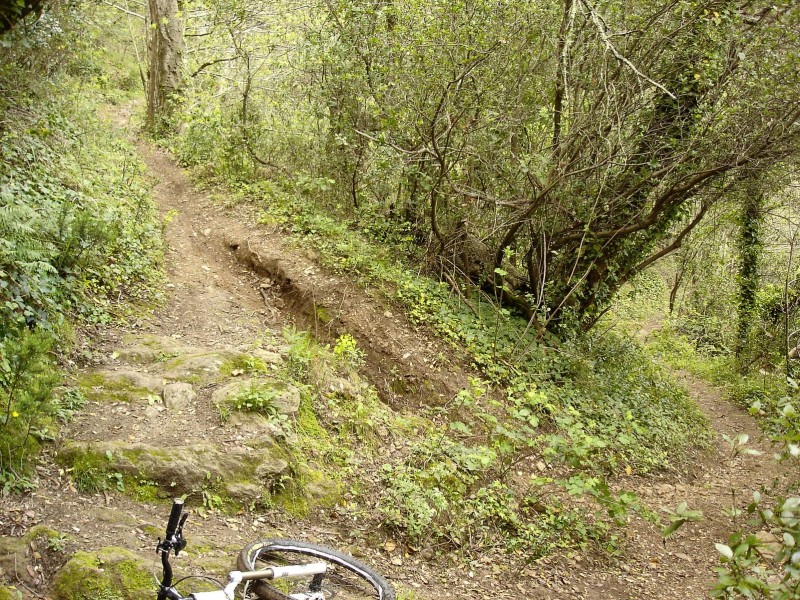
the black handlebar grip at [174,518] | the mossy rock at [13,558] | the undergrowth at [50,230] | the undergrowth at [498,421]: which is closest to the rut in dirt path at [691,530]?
the undergrowth at [498,421]

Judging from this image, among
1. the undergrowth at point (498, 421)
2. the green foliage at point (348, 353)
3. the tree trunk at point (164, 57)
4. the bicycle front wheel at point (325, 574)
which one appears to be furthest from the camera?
the tree trunk at point (164, 57)

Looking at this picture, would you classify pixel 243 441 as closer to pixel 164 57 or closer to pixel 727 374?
pixel 164 57

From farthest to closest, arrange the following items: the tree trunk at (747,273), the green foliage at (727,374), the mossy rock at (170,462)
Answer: the tree trunk at (747,273) < the green foliage at (727,374) < the mossy rock at (170,462)

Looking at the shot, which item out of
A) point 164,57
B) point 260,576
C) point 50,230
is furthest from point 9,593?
point 164,57

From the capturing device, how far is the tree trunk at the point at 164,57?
16203 millimetres

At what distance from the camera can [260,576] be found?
3.34 metres

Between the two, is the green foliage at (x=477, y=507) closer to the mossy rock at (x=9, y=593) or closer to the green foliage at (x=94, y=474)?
the green foliage at (x=94, y=474)

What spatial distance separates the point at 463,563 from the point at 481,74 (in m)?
7.21

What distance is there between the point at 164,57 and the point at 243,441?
1392cm

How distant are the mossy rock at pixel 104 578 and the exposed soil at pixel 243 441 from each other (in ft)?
0.51

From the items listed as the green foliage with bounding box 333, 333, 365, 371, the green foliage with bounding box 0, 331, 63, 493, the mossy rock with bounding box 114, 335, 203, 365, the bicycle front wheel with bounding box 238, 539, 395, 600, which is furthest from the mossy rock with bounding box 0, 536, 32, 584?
the green foliage with bounding box 333, 333, 365, 371

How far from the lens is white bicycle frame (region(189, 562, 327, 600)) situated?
3.05 meters

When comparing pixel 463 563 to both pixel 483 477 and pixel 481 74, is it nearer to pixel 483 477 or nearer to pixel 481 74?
pixel 483 477

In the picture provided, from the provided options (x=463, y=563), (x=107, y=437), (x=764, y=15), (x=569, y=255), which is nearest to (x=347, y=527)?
(x=463, y=563)
